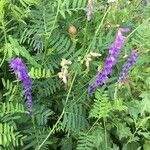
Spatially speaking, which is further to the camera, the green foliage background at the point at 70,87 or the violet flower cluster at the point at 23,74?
the green foliage background at the point at 70,87

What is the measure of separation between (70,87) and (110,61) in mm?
189

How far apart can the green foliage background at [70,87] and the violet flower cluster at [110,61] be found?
0.04 m

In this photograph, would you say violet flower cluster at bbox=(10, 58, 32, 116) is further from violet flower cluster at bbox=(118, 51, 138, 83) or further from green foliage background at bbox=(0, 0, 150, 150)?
violet flower cluster at bbox=(118, 51, 138, 83)

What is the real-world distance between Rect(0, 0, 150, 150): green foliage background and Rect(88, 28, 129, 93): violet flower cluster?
4 centimetres

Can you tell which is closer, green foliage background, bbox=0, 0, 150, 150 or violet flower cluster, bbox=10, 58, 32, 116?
violet flower cluster, bbox=10, 58, 32, 116

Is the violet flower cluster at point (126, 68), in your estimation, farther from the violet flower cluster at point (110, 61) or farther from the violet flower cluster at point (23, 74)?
the violet flower cluster at point (23, 74)

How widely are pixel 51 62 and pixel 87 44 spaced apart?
18 centimetres

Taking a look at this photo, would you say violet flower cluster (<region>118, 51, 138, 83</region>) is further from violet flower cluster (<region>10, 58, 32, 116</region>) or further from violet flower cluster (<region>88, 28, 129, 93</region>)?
violet flower cluster (<region>10, 58, 32, 116</region>)

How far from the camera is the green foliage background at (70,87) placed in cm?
176

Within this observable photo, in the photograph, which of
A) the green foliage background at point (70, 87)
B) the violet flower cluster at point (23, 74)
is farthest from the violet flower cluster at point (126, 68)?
Result: the violet flower cluster at point (23, 74)

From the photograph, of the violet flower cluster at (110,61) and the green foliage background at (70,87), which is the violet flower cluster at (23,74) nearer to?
the green foliage background at (70,87)

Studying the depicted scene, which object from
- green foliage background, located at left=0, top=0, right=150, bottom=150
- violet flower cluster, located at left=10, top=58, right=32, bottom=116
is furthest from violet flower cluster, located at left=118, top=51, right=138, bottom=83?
violet flower cluster, located at left=10, top=58, right=32, bottom=116

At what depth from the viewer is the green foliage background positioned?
5.79 ft

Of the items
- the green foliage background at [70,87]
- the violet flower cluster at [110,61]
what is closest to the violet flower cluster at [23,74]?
the green foliage background at [70,87]
